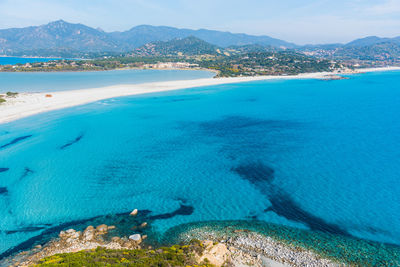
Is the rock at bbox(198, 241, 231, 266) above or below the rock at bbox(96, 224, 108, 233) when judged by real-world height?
above

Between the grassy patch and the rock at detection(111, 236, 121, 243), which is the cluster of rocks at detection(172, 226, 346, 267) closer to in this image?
the grassy patch

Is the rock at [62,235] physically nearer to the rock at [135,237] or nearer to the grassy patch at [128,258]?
the grassy patch at [128,258]

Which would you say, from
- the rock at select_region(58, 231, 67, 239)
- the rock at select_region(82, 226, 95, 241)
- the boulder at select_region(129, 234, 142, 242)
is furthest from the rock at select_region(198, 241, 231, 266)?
the rock at select_region(58, 231, 67, 239)

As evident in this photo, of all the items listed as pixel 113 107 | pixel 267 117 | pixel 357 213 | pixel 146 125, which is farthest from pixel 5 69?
pixel 357 213

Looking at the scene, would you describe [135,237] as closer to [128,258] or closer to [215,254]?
[128,258]

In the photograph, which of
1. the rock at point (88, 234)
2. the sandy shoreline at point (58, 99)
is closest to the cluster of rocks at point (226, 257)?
the rock at point (88, 234)

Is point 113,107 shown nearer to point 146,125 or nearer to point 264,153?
point 146,125

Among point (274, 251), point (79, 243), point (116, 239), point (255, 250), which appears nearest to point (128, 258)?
point (116, 239)
